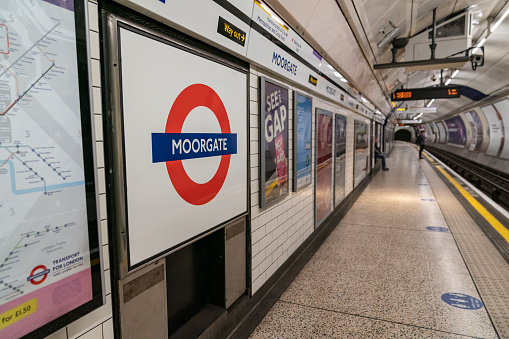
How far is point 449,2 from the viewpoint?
5.89m

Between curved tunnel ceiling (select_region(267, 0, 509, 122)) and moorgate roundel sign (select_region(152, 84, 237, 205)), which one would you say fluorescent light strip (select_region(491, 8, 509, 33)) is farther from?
moorgate roundel sign (select_region(152, 84, 237, 205))

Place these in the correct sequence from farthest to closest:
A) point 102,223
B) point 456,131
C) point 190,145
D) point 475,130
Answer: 1. point 456,131
2. point 475,130
3. point 190,145
4. point 102,223

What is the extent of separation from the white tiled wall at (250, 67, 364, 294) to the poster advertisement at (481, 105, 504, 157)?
12.5 m

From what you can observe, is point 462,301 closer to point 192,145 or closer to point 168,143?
point 192,145

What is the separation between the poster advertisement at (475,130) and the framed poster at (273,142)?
1663 centimetres

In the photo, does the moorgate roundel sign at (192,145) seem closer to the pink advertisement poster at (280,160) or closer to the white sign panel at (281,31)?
the white sign panel at (281,31)

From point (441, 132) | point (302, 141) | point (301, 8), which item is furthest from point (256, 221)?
point (441, 132)

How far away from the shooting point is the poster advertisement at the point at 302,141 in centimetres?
357

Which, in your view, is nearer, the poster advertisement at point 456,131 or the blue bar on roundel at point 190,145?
the blue bar on roundel at point 190,145

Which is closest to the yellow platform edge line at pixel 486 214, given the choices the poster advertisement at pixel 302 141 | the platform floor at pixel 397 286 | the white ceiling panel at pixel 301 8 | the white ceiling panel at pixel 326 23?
the platform floor at pixel 397 286

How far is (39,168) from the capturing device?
40.8 inches

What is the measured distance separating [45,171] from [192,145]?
0.86 meters

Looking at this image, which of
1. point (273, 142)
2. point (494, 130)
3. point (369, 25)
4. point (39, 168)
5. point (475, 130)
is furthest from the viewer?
point (475, 130)

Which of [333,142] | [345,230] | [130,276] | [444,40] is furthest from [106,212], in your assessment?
[444,40]
